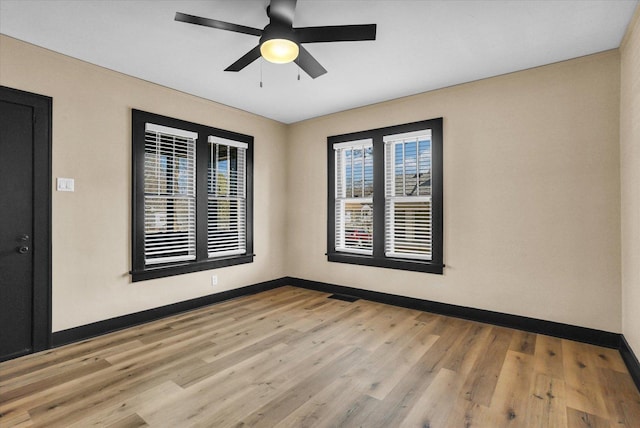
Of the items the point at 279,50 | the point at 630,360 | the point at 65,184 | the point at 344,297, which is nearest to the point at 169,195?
the point at 65,184

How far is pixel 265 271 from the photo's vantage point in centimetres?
532

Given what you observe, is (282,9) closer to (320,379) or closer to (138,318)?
(320,379)

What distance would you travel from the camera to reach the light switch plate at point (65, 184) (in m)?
3.14

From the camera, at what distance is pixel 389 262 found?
452 centimetres

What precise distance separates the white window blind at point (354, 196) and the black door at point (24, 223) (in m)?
3.57

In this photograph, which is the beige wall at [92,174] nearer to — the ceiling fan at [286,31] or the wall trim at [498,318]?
the ceiling fan at [286,31]

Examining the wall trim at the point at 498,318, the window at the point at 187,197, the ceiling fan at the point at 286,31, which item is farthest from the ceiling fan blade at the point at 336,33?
the wall trim at the point at 498,318

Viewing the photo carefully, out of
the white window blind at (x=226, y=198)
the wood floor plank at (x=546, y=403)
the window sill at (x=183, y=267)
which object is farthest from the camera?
the white window blind at (x=226, y=198)

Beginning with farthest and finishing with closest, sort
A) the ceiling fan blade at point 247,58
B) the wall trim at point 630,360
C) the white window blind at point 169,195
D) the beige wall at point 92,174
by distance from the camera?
the white window blind at point 169,195 < the beige wall at point 92,174 < the ceiling fan blade at point 247,58 < the wall trim at point 630,360

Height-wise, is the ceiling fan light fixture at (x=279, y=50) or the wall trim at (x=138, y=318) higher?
the ceiling fan light fixture at (x=279, y=50)

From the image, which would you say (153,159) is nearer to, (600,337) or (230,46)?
(230,46)

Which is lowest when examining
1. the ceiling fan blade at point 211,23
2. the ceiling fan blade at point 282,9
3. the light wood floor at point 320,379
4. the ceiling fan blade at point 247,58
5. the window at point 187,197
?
the light wood floor at point 320,379

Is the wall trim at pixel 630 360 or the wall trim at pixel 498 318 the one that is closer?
the wall trim at pixel 630 360

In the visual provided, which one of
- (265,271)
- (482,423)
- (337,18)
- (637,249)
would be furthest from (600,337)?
(265,271)
